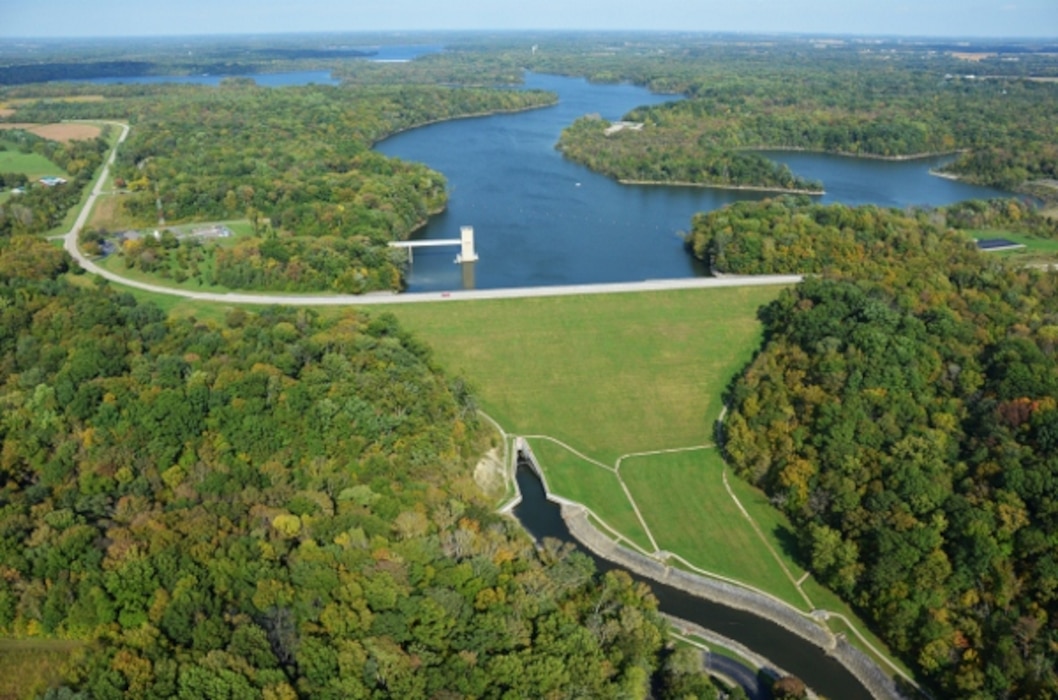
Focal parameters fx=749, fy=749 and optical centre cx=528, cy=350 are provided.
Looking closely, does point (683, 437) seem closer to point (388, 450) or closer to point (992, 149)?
point (388, 450)

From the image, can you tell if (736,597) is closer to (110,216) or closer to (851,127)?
(110,216)

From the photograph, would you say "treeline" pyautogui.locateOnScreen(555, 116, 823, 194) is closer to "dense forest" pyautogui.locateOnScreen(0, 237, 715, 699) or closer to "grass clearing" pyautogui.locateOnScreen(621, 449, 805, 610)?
"dense forest" pyautogui.locateOnScreen(0, 237, 715, 699)

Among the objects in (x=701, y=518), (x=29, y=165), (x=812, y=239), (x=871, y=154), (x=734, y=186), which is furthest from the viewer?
(x=871, y=154)

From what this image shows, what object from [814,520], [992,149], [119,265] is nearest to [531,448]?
[814,520]

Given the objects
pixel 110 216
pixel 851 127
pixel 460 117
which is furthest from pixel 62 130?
pixel 851 127

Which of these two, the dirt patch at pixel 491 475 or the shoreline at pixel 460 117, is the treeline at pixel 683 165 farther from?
the dirt patch at pixel 491 475

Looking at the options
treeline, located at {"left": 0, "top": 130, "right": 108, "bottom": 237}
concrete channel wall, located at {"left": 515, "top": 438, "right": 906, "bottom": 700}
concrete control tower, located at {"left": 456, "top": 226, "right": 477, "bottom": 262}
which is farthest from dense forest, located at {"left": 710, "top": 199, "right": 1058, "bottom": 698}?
treeline, located at {"left": 0, "top": 130, "right": 108, "bottom": 237}

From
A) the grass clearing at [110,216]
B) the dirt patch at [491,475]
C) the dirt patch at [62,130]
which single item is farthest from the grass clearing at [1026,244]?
the dirt patch at [62,130]
